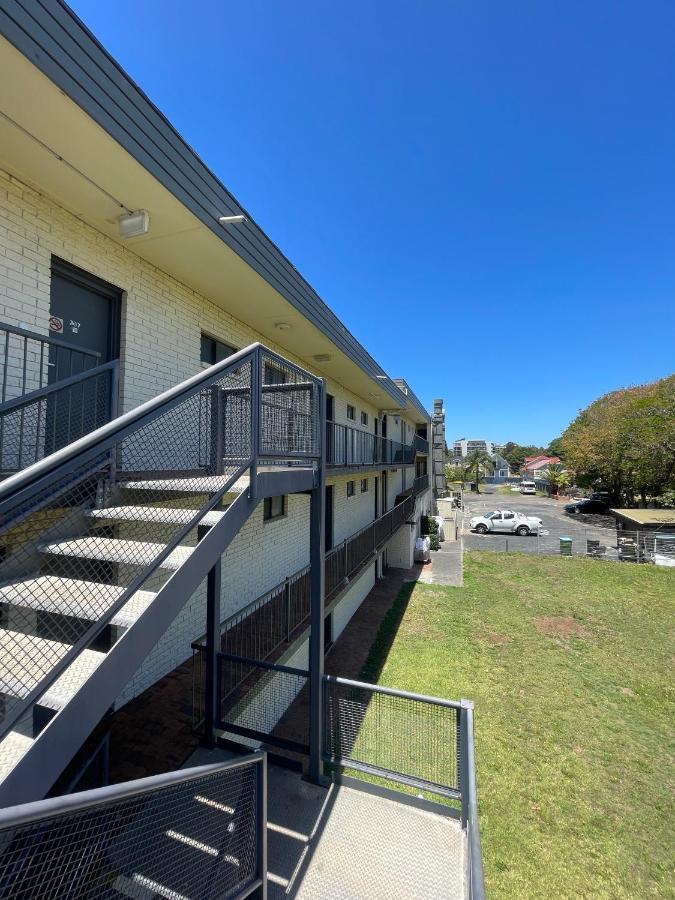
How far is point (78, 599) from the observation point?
2.00 m

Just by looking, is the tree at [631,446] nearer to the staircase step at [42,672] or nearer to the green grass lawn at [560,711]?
the green grass lawn at [560,711]

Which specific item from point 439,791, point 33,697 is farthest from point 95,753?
point 439,791

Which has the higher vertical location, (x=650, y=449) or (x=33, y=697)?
(x=650, y=449)

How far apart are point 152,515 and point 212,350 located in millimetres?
4535

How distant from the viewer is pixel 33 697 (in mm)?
1464

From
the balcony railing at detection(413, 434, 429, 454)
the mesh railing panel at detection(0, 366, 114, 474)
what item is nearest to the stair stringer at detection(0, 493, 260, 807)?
the mesh railing panel at detection(0, 366, 114, 474)

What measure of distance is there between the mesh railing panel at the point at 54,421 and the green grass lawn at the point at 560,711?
7014 mm

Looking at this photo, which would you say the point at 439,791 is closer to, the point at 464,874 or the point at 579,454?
the point at 464,874

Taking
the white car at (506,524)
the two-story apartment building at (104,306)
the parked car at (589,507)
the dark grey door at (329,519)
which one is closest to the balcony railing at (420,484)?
the white car at (506,524)

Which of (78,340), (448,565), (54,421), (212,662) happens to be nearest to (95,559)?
(54,421)

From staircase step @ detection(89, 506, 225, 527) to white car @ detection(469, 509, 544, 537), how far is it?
98.2 feet

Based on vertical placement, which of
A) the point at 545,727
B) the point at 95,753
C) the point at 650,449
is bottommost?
the point at 545,727

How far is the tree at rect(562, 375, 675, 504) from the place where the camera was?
91.9 feet

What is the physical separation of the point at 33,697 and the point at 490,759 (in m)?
8.20
